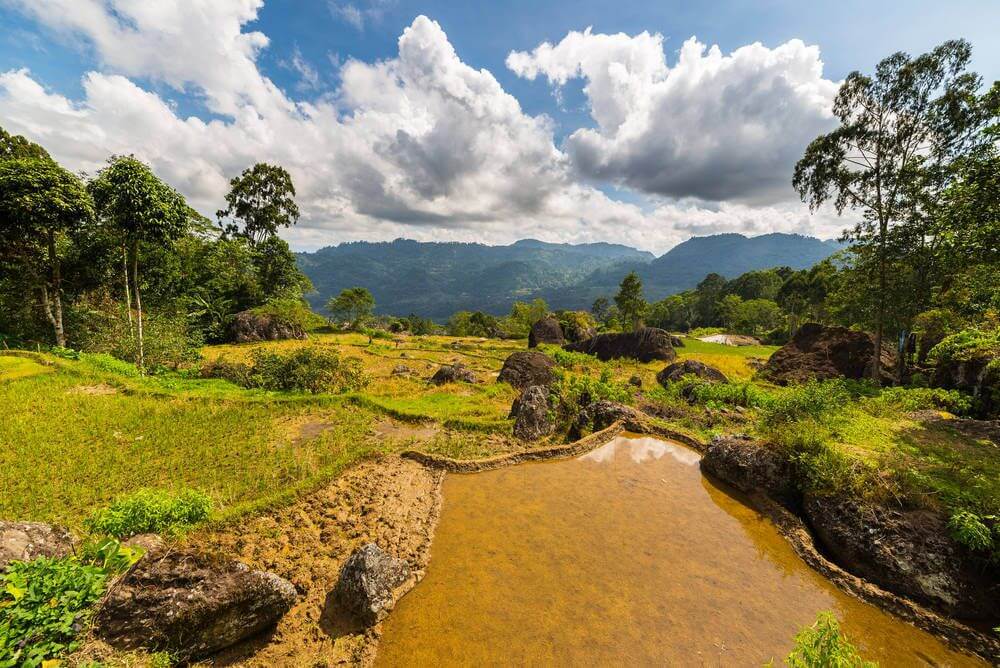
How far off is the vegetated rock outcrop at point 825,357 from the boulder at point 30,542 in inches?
1432

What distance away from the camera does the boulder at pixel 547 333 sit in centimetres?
5353

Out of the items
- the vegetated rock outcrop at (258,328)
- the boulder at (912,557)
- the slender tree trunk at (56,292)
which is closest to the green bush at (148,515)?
the boulder at (912,557)

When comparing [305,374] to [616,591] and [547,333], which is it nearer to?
[616,591]

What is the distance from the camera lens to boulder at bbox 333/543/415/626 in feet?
24.1

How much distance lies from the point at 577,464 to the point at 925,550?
906 centimetres

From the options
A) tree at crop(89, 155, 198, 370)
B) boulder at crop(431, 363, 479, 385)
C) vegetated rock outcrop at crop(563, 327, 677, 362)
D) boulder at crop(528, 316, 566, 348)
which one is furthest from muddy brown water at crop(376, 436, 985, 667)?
boulder at crop(528, 316, 566, 348)

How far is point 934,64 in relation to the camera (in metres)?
18.5

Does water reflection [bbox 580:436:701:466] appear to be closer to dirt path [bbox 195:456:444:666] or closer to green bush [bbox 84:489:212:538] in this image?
dirt path [bbox 195:456:444:666]

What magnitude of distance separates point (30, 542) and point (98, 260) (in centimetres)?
3198

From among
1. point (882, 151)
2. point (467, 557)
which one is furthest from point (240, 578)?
point (882, 151)

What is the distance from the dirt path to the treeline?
22.1 m

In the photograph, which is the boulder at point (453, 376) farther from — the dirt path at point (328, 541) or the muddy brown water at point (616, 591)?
the muddy brown water at point (616, 591)

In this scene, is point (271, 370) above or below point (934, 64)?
below

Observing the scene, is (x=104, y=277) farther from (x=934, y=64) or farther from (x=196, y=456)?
(x=934, y=64)
